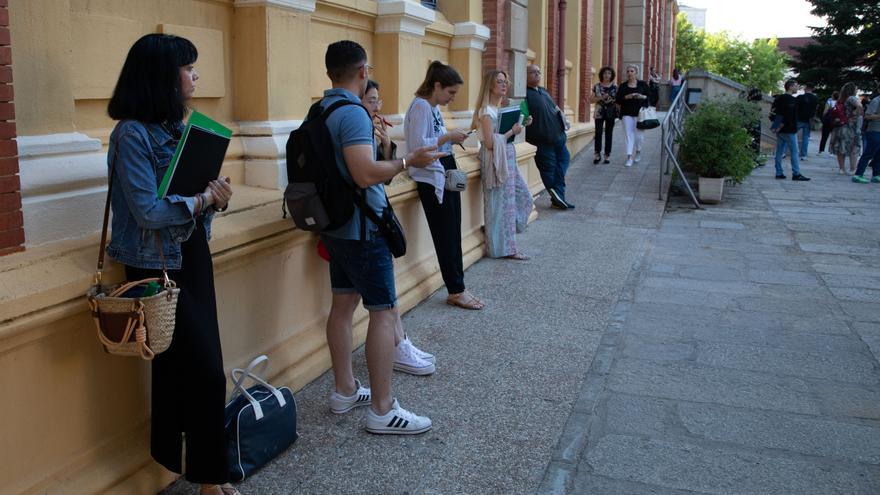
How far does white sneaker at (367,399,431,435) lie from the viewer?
159 inches

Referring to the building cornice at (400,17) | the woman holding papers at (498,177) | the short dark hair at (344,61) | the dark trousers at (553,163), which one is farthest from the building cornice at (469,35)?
the short dark hair at (344,61)

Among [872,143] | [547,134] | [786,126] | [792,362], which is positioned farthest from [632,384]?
[872,143]

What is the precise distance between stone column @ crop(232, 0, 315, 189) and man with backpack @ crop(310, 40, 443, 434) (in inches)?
56.8

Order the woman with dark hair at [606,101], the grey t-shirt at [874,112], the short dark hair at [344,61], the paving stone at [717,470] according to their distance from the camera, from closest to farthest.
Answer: the paving stone at [717,470] → the short dark hair at [344,61] → the woman with dark hair at [606,101] → the grey t-shirt at [874,112]

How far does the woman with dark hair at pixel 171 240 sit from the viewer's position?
2.96 metres

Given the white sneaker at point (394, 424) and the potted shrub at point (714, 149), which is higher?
the potted shrub at point (714, 149)

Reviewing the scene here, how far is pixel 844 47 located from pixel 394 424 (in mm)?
32648

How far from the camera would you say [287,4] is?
5.35m

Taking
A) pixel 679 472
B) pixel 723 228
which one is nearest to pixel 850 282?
pixel 723 228

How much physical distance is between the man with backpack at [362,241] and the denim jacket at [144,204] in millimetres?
845

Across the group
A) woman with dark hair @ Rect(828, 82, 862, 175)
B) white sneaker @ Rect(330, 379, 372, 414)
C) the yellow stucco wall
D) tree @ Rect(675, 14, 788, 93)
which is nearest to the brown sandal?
the yellow stucco wall

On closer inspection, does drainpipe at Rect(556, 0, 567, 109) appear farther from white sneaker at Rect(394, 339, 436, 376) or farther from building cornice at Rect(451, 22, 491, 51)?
white sneaker at Rect(394, 339, 436, 376)

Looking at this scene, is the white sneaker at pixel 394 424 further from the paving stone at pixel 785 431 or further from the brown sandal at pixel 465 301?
the brown sandal at pixel 465 301

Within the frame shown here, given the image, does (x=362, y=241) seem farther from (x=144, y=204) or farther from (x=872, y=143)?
(x=872, y=143)
